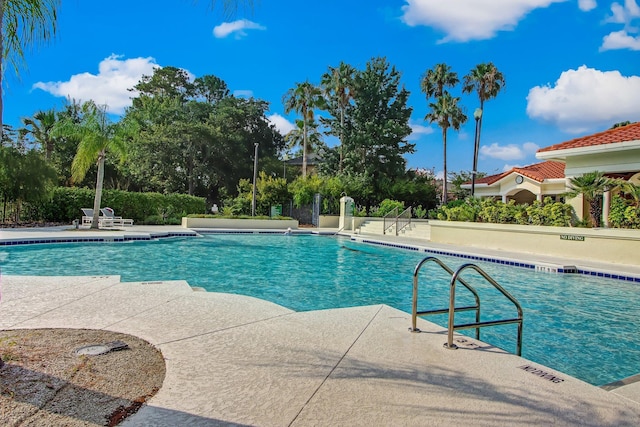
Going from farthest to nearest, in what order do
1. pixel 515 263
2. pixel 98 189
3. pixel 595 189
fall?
1. pixel 98 189
2. pixel 595 189
3. pixel 515 263

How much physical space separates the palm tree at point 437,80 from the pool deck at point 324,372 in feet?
101

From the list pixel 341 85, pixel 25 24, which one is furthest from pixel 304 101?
pixel 25 24

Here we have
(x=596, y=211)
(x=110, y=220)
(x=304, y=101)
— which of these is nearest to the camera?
(x=596, y=211)

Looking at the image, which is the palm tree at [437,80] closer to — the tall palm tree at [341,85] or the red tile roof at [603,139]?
the tall palm tree at [341,85]

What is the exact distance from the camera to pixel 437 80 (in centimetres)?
3288

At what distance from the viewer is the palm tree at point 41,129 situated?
2888 cm

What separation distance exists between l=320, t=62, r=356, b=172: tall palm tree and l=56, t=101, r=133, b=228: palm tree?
19556 millimetres

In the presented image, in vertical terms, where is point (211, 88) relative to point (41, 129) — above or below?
above

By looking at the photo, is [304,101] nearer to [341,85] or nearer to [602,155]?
[341,85]

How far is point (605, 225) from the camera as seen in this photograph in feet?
41.7

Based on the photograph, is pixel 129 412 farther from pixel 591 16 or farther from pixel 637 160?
pixel 591 16

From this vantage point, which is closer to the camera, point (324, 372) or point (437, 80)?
point (324, 372)

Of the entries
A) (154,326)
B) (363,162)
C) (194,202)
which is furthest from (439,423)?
(363,162)

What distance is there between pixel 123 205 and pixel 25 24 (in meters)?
21.5
